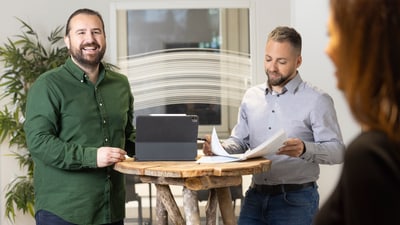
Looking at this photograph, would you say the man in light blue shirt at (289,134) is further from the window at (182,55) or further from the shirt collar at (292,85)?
the window at (182,55)

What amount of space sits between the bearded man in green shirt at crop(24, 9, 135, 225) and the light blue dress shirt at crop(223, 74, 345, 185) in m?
0.57

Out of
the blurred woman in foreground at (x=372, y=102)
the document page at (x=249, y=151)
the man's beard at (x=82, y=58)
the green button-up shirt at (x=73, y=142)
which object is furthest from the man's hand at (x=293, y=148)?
the blurred woman in foreground at (x=372, y=102)

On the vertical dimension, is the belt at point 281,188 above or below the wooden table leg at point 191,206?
above

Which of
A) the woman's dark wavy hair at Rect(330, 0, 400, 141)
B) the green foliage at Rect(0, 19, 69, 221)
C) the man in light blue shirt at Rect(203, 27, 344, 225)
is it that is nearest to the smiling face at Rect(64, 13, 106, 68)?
the man in light blue shirt at Rect(203, 27, 344, 225)

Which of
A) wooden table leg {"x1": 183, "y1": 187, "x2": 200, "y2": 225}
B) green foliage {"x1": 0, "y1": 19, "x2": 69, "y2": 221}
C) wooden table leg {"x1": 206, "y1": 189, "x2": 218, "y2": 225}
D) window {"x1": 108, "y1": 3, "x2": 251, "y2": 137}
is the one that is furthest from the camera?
window {"x1": 108, "y1": 3, "x2": 251, "y2": 137}

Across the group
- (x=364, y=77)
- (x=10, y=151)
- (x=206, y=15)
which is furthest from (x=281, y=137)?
(x=10, y=151)

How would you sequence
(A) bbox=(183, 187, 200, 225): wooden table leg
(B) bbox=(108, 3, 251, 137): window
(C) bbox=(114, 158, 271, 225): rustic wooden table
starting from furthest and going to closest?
(B) bbox=(108, 3, 251, 137): window, (A) bbox=(183, 187, 200, 225): wooden table leg, (C) bbox=(114, 158, 271, 225): rustic wooden table

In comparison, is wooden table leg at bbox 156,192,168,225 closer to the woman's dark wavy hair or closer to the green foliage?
the woman's dark wavy hair

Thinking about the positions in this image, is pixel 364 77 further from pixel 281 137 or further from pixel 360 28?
pixel 281 137

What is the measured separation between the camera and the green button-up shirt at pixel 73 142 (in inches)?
107

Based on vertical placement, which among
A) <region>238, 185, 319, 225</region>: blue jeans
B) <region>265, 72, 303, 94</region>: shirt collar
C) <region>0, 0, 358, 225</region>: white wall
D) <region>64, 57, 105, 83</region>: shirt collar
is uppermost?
<region>0, 0, 358, 225</region>: white wall

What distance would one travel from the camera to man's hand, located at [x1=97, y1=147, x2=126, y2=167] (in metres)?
2.64

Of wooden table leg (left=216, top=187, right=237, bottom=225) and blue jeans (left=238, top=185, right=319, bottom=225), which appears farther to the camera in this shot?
wooden table leg (left=216, top=187, right=237, bottom=225)

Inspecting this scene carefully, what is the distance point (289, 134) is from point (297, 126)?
0.05 meters
